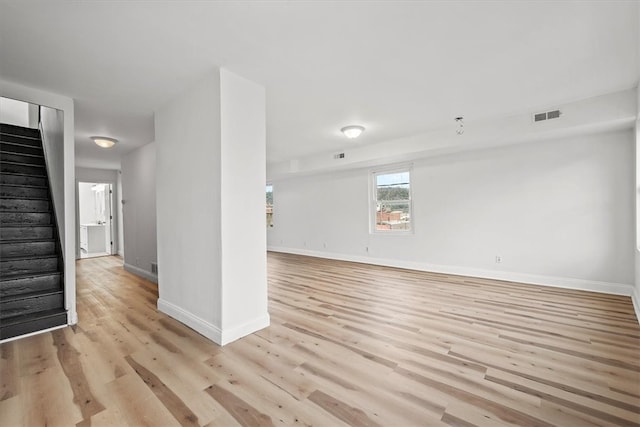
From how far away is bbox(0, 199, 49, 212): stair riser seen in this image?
11.0 feet

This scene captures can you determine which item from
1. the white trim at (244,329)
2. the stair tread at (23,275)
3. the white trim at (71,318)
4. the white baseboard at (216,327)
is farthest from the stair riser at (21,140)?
the white trim at (244,329)

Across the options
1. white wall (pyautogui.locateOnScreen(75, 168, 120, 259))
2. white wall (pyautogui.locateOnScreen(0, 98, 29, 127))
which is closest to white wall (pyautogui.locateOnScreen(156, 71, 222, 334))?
white wall (pyautogui.locateOnScreen(0, 98, 29, 127))

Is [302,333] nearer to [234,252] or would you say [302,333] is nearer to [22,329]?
[234,252]

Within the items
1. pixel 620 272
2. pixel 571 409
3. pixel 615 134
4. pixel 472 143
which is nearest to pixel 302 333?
pixel 571 409

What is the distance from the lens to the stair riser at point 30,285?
296 cm

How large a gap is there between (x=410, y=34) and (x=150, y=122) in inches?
146

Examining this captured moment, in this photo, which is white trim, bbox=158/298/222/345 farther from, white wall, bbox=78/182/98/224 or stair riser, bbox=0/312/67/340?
white wall, bbox=78/182/98/224

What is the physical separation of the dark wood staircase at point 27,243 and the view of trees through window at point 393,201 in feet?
18.3

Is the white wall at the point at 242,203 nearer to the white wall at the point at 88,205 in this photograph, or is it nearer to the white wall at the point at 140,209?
the white wall at the point at 140,209

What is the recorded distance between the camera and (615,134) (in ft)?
12.8

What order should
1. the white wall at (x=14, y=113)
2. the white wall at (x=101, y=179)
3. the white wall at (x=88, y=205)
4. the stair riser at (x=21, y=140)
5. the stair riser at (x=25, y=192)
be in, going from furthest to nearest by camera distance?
the white wall at (x=88, y=205) → the white wall at (x=101, y=179) → the white wall at (x=14, y=113) → the stair riser at (x=21, y=140) → the stair riser at (x=25, y=192)

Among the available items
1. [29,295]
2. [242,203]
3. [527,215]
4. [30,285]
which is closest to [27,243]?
[30,285]

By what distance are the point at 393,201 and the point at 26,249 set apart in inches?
237

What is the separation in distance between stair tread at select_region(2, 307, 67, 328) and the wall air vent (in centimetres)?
642
